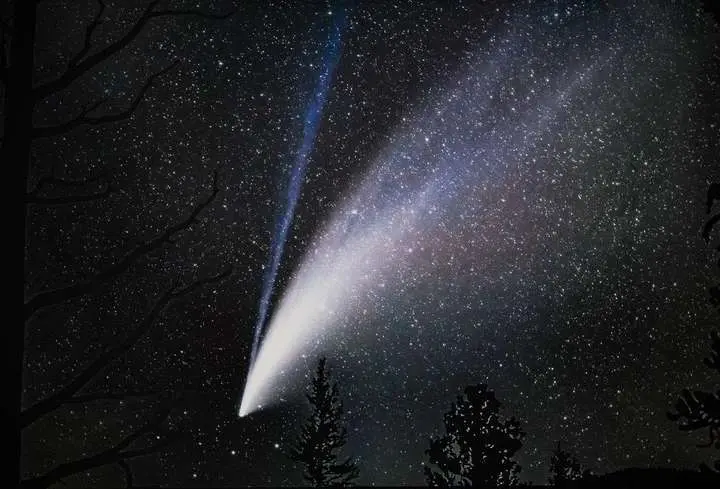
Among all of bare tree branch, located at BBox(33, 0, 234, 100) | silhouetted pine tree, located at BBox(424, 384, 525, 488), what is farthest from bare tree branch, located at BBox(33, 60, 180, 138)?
silhouetted pine tree, located at BBox(424, 384, 525, 488)

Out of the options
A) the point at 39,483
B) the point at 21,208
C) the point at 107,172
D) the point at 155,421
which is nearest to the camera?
the point at 39,483

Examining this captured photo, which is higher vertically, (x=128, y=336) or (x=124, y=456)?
(x=128, y=336)

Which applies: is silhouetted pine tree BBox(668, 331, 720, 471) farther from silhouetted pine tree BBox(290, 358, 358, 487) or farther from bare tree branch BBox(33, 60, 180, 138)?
silhouetted pine tree BBox(290, 358, 358, 487)

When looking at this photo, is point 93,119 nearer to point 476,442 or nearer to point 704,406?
point 704,406

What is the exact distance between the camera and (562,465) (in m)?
42.7

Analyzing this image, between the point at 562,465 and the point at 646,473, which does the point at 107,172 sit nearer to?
the point at 646,473

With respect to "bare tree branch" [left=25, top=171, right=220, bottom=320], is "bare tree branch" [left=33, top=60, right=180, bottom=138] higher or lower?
higher

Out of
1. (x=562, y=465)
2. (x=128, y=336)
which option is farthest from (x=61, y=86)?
(x=562, y=465)

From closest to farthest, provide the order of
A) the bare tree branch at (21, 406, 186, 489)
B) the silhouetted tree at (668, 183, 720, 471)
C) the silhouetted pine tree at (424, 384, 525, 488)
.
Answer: the bare tree branch at (21, 406, 186, 489) → the silhouetted tree at (668, 183, 720, 471) → the silhouetted pine tree at (424, 384, 525, 488)

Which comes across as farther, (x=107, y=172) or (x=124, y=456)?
(x=107, y=172)

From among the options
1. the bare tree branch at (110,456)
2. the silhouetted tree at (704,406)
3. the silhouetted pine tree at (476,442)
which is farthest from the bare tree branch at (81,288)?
the silhouetted pine tree at (476,442)

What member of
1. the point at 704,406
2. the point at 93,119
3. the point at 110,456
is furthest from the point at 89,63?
the point at 704,406

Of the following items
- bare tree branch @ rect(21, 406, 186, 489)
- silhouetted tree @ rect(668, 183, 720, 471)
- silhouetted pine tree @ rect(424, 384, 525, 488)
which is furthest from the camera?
silhouetted pine tree @ rect(424, 384, 525, 488)

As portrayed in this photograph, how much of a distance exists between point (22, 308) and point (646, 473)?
26.1ft
